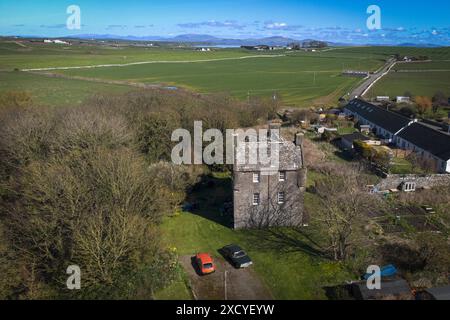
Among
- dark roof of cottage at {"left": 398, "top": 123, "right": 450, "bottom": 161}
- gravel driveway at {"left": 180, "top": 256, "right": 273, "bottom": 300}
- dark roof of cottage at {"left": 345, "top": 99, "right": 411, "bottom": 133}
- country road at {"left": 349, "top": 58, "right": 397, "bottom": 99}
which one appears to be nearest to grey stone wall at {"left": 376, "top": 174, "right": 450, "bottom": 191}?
dark roof of cottage at {"left": 398, "top": 123, "right": 450, "bottom": 161}

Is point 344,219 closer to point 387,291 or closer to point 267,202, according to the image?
point 387,291

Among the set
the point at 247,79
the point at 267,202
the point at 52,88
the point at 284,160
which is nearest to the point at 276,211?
the point at 267,202

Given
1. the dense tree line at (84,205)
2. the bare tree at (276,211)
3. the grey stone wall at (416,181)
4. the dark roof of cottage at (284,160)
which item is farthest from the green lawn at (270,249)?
the grey stone wall at (416,181)

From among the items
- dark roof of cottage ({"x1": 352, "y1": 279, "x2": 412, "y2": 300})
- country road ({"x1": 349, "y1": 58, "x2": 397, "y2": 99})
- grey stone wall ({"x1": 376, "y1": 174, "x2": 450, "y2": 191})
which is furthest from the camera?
country road ({"x1": 349, "y1": 58, "x2": 397, "y2": 99})

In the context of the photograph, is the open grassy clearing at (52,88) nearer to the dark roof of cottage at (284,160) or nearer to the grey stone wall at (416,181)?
the dark roof of cottage at (284,160)

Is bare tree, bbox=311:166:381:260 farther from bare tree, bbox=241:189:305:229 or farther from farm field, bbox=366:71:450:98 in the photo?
farm field, bbox=366:71:450:98
